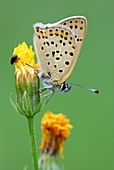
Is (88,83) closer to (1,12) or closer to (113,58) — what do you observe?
(113,58)

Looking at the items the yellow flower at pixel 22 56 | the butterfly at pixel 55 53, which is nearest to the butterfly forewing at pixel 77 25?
the butterfly at pixel 55 53

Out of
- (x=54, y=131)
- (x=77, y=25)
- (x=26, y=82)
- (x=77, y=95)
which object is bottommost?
(x=77, y=95)

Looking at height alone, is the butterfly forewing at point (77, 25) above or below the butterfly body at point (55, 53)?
above

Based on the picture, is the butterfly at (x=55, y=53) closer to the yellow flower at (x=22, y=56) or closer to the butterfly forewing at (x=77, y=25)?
the butterfly forewing at (x=77, y=25)

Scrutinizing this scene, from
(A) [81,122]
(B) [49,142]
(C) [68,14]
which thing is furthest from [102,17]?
(B) [49,142]

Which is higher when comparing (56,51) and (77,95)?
(56,51)

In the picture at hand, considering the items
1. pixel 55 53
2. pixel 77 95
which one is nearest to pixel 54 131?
pixel 55 53

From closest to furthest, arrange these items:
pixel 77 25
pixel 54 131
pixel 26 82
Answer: pixel 26 82, pixel 77 25, pixel 54 131

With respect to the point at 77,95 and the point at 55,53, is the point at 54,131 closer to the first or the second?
the point at 55,53
